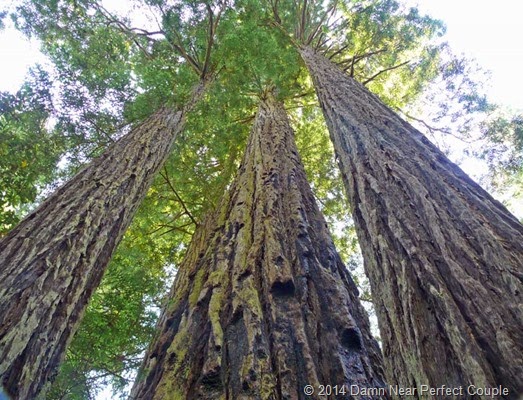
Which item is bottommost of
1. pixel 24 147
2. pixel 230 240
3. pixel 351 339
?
pixel 351 339

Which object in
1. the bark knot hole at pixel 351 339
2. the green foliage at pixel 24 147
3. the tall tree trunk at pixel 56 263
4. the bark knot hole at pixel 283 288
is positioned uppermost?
the green foliage at pixel 24 147

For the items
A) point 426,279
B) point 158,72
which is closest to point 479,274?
point 426,279

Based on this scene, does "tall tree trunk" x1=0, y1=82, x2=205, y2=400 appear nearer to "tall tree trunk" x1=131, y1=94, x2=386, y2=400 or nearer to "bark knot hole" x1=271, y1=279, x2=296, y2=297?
"tall tree trunk" x1=131, y1=94, x2=386, y2=400

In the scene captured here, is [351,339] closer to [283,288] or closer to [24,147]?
[283,288]

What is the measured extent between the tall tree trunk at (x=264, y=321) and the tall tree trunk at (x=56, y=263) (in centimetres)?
90

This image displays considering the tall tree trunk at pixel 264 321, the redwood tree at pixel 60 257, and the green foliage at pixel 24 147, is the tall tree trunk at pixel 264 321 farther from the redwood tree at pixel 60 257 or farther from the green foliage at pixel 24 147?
the green foliage at pixel 24 147

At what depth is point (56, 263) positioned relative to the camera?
2832 millimetres

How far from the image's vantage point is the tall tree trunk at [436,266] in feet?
4.18

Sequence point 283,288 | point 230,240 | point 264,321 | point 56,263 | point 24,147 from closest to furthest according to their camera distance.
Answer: point 264,321 < point 283,288 < point 230,240 < point 56,263 < point 24,147

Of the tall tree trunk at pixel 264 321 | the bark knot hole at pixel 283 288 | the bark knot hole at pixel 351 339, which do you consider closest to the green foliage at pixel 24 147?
the tall tree trunk at pixel 264 321

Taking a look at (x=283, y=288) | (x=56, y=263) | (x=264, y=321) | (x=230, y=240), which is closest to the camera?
(x=264, y=321)

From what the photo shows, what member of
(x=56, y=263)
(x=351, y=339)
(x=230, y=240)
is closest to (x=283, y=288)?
(x=351, y=339)

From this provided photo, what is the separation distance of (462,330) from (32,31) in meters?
9.58

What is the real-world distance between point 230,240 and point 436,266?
1180 mm
